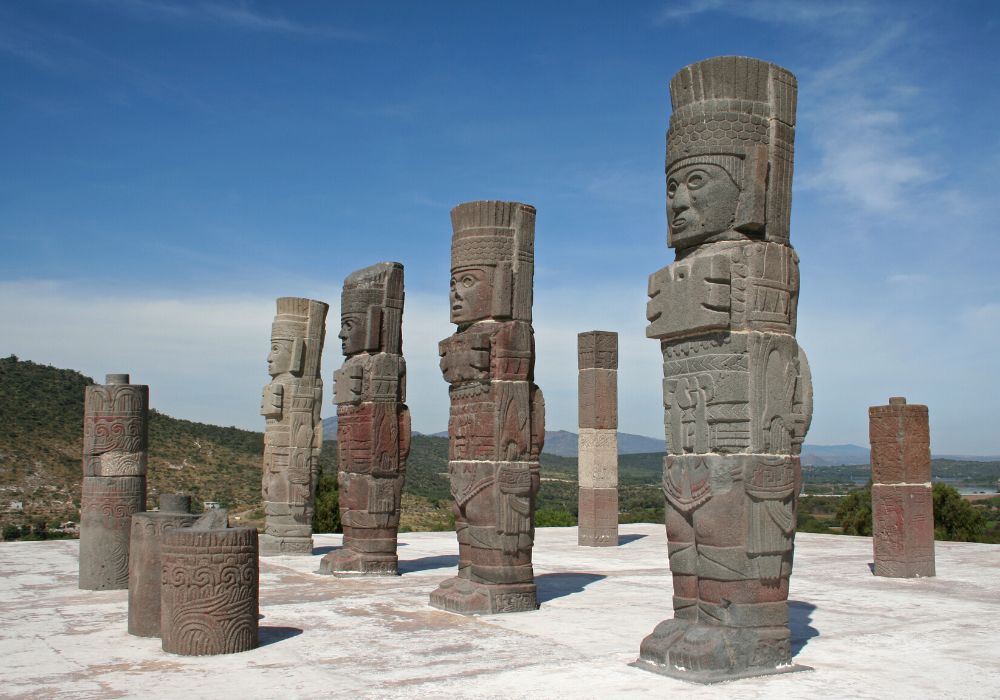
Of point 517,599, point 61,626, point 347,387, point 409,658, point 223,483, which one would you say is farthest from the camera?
point 223,483

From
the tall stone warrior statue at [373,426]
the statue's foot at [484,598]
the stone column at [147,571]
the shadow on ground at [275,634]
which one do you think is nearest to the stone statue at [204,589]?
the shadow on ground at [275,634]

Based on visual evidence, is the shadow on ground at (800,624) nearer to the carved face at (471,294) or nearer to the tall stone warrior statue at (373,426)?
the carved face at (471,294)

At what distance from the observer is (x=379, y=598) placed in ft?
33.8

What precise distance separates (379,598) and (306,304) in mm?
6914

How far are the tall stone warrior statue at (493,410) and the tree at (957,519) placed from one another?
12.8m

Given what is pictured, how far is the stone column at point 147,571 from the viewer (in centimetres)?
808

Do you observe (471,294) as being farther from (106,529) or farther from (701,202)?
(106,529)

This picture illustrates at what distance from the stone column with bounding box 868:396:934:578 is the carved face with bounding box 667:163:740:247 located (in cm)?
659

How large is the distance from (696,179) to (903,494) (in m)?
7.11

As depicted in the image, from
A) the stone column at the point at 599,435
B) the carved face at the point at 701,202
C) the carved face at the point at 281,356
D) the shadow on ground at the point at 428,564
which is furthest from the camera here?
the stone column at the point at 599,435

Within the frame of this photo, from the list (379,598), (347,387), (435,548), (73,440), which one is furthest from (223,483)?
(379,598)

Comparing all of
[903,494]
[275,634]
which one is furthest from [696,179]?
[903,494]

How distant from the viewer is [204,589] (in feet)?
23.6

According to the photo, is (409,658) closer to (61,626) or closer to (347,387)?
(61,626)
